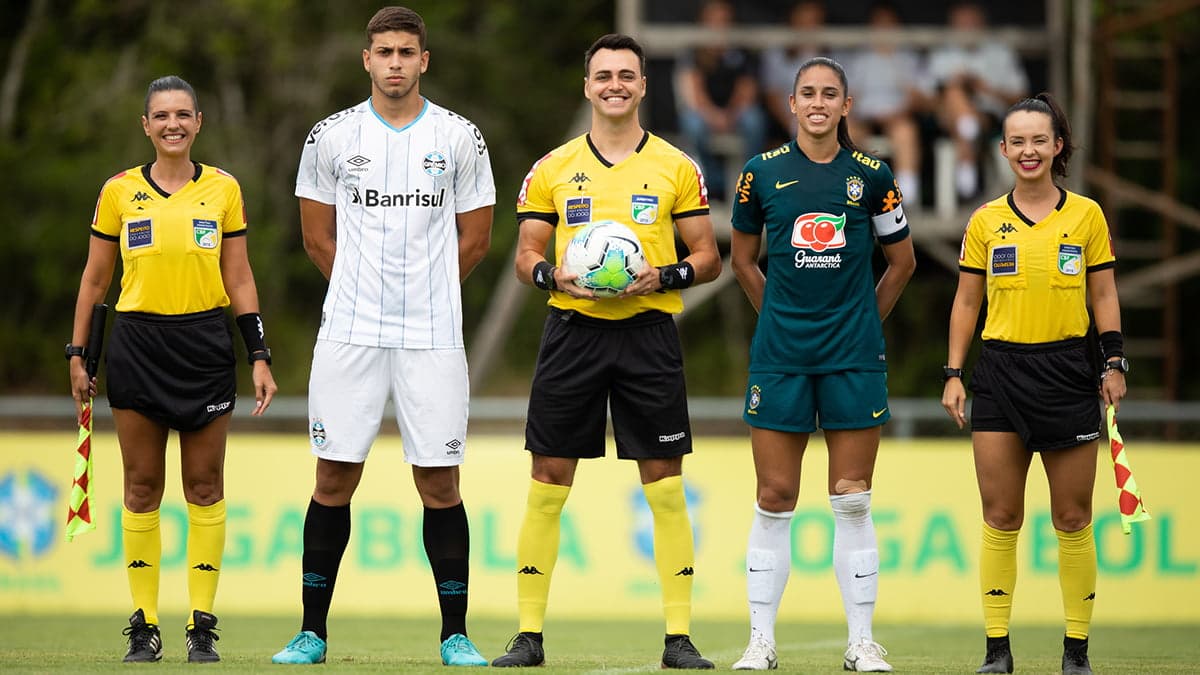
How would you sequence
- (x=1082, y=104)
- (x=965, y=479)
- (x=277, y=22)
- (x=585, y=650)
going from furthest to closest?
(x=277, y=22) → (x=1082, y=104) → (x=965, y=479) → (x=585, y=650)

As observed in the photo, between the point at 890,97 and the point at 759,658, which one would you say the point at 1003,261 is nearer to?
the point at 759,658

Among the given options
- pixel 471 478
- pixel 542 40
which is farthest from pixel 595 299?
pixel 542 40

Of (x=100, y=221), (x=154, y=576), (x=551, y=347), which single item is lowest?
(x=154, y=576)

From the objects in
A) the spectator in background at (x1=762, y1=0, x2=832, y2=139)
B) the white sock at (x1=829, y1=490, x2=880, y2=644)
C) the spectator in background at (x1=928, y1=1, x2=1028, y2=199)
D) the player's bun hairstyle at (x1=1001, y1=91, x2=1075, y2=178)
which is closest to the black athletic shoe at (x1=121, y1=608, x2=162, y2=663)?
the white sock at (x1=829, y1=490, x2=880, y2=644)

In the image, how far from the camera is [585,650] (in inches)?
350

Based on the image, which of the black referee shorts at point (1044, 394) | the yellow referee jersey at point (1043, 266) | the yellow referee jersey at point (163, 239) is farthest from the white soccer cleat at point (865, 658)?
the yellow referee jersey at point (163, 239)

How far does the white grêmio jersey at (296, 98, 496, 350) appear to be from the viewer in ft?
23.1

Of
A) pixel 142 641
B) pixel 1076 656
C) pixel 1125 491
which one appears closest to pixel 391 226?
pixel 142 641

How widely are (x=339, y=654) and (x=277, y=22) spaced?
17.7 metres

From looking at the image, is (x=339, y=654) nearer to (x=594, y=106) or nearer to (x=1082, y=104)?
(x=594, y=106)

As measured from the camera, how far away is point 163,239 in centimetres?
723

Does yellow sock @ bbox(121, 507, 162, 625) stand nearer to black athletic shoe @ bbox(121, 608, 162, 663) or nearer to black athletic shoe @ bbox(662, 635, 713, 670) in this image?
black athletic shoe @ bbox(121, 608, 162, 663)

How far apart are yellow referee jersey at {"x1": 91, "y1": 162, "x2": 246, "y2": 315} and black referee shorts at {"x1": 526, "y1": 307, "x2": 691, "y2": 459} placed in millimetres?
1487

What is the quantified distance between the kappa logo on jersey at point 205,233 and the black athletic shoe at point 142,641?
1.57m
